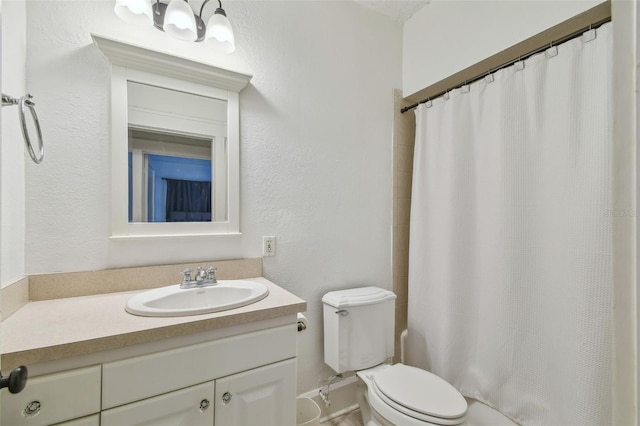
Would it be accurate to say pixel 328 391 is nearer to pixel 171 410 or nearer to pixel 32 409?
pixel 171 410

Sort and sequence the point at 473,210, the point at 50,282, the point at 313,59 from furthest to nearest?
the point at 313,59 → the point at 473,210 → the point at 50,282

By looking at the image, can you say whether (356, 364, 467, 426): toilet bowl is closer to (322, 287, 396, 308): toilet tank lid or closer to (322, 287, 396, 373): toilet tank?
(322, 287, 396, 373): toilet tank

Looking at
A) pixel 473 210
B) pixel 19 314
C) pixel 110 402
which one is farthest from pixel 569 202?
pixel 19 314

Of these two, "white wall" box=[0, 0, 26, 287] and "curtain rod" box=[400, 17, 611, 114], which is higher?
"curtain rod" box=[400, 17, 611, 114]

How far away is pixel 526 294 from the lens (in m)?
1.36

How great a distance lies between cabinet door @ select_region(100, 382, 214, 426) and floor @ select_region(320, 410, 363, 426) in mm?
1015

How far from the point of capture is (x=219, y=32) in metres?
1.33

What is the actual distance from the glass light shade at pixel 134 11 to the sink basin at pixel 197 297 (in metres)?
1.11

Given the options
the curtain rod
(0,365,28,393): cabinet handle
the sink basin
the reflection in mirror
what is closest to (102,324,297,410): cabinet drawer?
the sink basin

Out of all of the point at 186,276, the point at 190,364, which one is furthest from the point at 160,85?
the point at 190,364

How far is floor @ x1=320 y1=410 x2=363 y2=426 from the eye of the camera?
168 cm

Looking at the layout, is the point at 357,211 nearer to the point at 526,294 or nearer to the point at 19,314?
the point at 526,294

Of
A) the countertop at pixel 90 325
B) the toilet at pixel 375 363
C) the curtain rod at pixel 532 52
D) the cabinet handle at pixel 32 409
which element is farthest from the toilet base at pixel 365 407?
the curtain rod at pixel 532 52

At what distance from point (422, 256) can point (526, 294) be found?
1.90 ft
